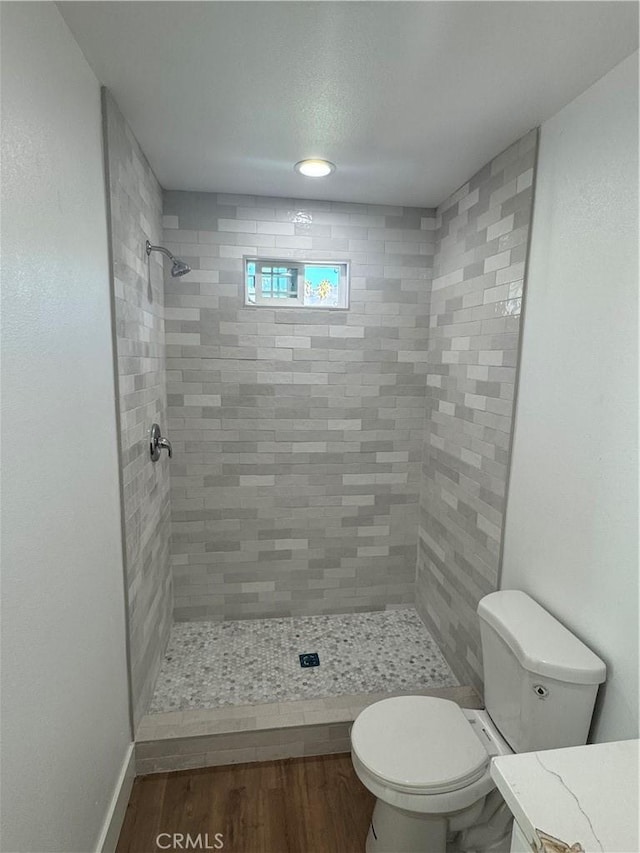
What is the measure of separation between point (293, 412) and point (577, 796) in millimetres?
1869

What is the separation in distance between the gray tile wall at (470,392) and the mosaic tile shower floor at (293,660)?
163 millimetres

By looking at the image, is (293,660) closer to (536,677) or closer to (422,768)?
(422,768)

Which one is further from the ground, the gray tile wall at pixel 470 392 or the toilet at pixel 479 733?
the gray tile wall at pixel 470 392

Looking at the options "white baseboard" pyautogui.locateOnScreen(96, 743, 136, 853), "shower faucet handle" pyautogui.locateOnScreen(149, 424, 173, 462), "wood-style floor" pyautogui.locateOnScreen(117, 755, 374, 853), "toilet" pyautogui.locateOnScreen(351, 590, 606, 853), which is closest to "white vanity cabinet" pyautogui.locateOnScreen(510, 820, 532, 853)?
"toilet" pyautogui.locateOnScreen(351, 590, 606, 853)

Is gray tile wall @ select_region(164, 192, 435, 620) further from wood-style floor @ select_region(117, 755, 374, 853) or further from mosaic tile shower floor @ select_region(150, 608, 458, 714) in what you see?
wood-style floor @ select_region(117, 755, 374, 853)

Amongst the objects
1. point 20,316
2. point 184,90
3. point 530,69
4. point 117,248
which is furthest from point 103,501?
point 530,69

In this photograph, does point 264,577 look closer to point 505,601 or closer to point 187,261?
point 505,601

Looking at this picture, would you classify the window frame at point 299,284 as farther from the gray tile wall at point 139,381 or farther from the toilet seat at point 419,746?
the toilet seat at point 419,746

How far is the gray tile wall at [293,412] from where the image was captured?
2.29 metres

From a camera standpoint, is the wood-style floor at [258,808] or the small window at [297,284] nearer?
the wood-style floor at [258,808]

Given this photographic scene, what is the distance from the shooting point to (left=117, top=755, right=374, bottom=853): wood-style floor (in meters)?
1.52

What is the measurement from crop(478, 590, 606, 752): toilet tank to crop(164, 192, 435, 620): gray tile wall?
3.79 ft

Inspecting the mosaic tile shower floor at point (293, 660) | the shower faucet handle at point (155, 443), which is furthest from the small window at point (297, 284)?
the mosaic tile shower floor at point (293, 660)

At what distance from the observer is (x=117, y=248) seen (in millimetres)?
1508
